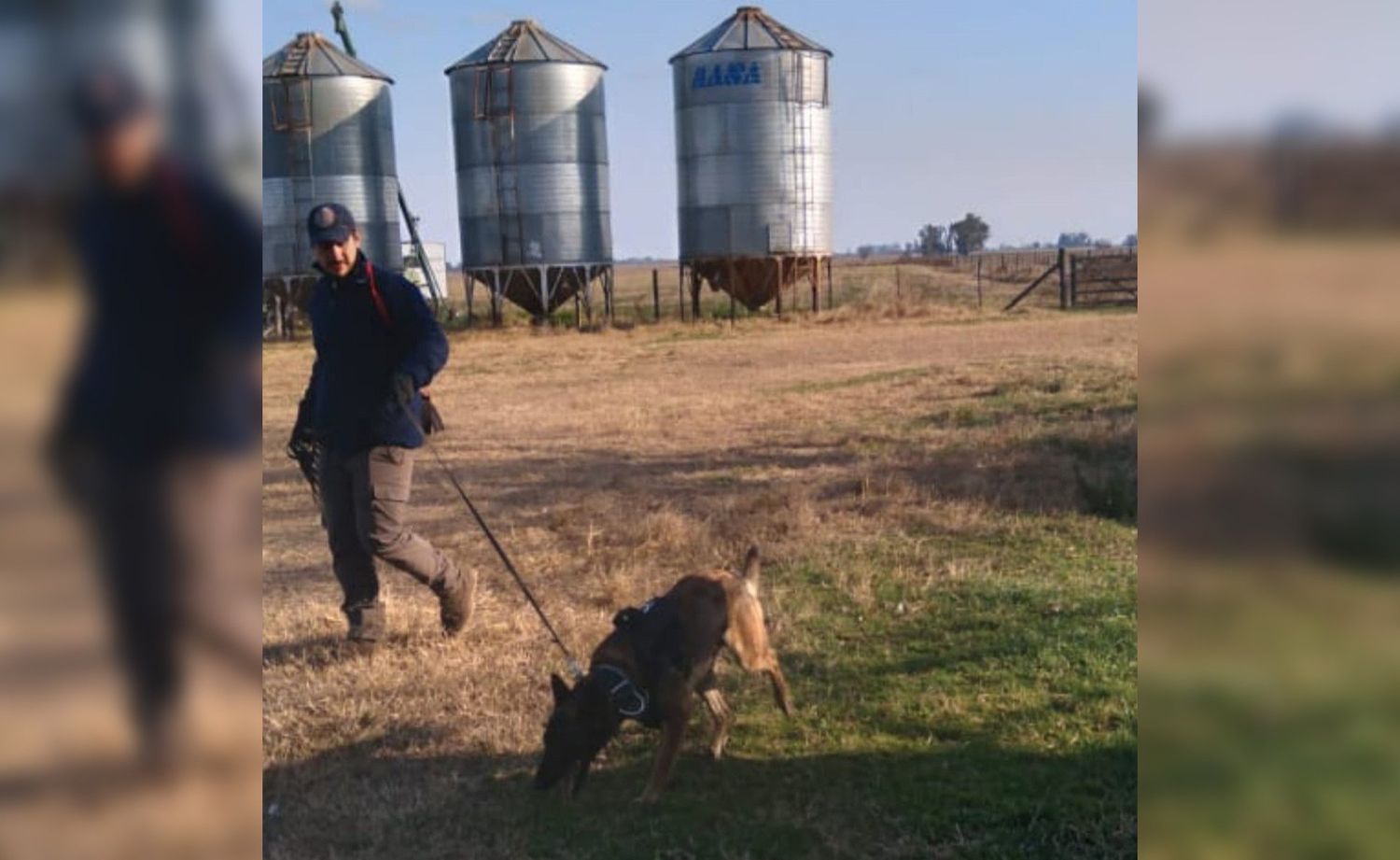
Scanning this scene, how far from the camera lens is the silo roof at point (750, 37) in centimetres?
2703

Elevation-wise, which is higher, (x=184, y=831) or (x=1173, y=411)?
(x=1173, y=411)

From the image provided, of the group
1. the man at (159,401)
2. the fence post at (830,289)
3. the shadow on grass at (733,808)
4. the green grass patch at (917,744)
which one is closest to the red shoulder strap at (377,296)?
→ the shadow on grass at (733,808)

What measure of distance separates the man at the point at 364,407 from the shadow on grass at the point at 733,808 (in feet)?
4.05

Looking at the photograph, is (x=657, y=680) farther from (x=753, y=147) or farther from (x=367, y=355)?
→ (x=753, y=147)

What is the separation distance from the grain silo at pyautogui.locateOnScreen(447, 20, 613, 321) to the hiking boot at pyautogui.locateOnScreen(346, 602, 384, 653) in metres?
22.1

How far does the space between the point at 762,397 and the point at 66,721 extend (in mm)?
14591

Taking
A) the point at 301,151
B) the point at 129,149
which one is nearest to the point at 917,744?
the point at 129,149

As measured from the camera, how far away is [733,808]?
427 centimetres

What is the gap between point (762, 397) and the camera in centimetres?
1559

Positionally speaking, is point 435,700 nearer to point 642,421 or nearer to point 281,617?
point 281,617

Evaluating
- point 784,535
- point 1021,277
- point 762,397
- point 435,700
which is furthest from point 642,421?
point 1021,277

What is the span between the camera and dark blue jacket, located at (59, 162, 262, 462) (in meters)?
1.03

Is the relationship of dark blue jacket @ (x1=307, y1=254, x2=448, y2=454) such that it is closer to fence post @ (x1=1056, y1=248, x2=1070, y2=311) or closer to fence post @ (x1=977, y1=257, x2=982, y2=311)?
fence post @ (x1=1056, y1=248, x2=1070, y2=311)

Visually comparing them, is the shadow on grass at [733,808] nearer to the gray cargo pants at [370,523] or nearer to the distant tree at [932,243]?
the gray cargo pants at [370,523]
